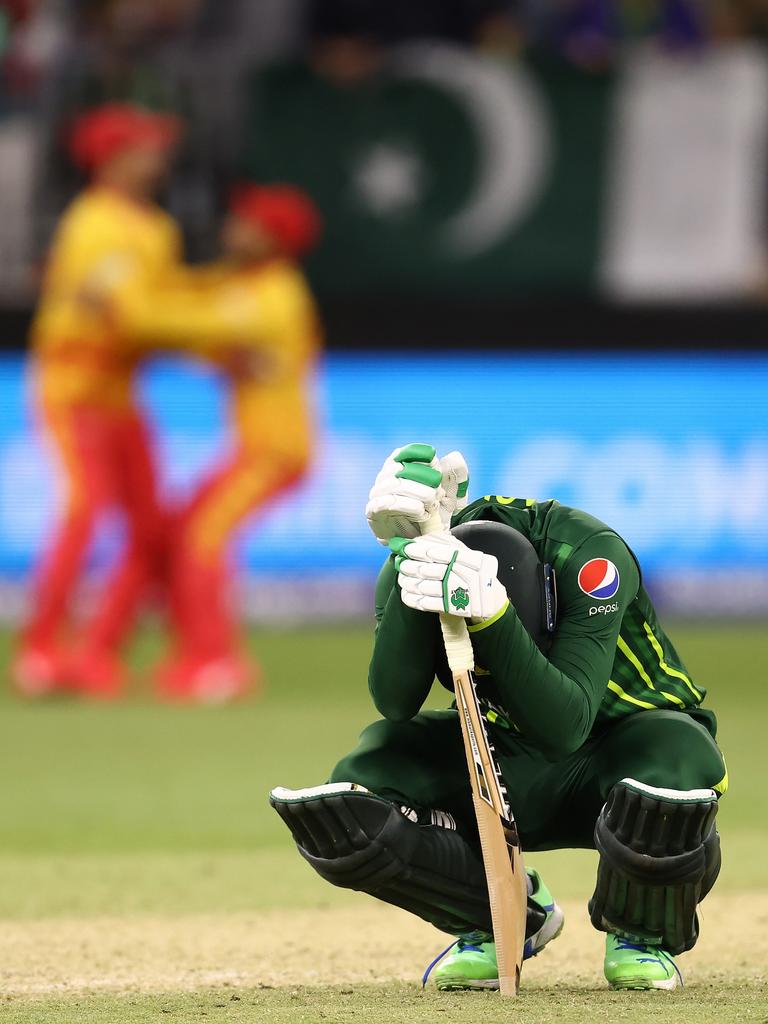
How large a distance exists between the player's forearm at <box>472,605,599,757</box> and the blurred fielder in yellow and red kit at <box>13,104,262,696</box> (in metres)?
5.17

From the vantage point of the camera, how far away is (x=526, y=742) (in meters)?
3.71

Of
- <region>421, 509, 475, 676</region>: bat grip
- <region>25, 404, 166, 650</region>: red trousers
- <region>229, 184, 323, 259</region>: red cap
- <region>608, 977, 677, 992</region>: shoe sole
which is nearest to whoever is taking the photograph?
<region>421, 509, 475, 676</region>: bat grip

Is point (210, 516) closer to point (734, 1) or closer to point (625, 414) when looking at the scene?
point (625, 414)

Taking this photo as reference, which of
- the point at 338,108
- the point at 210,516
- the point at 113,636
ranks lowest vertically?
the point at 113,636

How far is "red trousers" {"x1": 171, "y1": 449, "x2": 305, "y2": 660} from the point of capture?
8.48m

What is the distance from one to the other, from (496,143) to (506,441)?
5.78 ft

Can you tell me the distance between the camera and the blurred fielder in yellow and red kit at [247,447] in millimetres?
8516

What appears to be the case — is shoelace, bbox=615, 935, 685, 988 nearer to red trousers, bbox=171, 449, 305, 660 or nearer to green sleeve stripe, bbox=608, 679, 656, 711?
green sleeve stripe, bbox=608, 679, 656, 711

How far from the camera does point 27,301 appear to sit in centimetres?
1107

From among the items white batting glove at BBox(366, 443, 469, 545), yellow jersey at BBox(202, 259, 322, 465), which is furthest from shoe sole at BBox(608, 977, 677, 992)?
yellow jersey at BBox(202, 259, 322, 465)

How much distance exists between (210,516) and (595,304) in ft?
11.7

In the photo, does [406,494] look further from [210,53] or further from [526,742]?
[210,53]

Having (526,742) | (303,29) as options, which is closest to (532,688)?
(526,742)

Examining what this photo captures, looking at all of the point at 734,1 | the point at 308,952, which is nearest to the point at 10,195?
the point at 734,1
